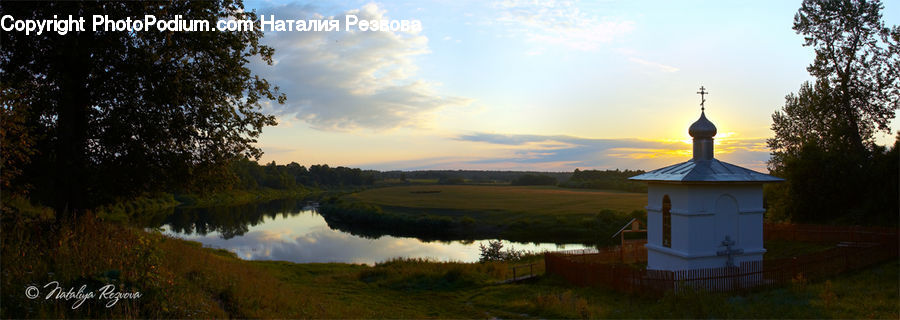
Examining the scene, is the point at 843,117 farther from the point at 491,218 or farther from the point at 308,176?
the point at 308,176

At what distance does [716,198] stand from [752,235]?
186 cm

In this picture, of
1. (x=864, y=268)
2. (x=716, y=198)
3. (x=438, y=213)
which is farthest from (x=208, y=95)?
(x=438, y=213)

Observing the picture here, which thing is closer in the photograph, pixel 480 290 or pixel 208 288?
pixel 208 288

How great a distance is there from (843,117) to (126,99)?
33.2 meters

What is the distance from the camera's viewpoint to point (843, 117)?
95.0 feet

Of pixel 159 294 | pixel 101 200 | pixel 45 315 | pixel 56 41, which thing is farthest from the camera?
pixel 101 200

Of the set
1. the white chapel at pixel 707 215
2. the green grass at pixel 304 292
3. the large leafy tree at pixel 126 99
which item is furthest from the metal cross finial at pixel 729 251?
the large leafy tree at pixel 126 99

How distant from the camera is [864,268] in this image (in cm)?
1667

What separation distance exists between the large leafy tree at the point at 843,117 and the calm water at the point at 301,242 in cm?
1677

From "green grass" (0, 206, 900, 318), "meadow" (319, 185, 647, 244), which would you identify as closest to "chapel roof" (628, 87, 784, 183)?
"green grass" (0, 206, 900, 318)

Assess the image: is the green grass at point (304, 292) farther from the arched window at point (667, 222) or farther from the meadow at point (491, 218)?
the meadow at point (491, 218)

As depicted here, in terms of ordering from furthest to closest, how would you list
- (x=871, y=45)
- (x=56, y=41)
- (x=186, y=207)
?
(x=186, y=207)
(x=871, y=45)
(x=56, y=41)

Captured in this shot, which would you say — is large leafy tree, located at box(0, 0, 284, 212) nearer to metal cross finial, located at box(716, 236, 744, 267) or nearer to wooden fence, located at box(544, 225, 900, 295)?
wooden fence, located at box(544, 225, 900, 295)

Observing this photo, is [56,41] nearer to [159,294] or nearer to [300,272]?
[159,294]
